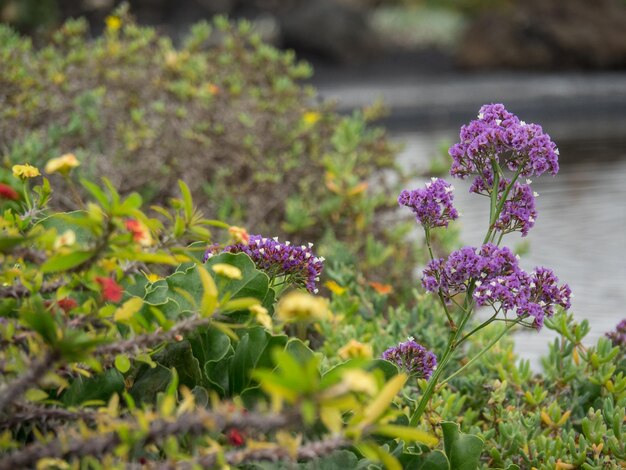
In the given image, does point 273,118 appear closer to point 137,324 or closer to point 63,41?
point 63,41

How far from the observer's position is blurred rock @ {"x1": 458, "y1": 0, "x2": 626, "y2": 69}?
17.2 meters

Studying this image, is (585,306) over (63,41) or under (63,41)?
under

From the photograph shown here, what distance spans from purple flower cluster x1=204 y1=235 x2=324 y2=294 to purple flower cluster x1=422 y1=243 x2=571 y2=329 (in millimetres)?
A: 264

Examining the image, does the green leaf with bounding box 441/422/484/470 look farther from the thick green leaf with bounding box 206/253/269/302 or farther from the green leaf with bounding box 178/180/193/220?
the green leaf with bounding box 178/180/193/220

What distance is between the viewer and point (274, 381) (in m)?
1.13

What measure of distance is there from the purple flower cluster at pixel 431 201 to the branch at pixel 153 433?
844 mm

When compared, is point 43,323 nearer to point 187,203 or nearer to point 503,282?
point 187,203

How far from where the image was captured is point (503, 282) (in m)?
1.92

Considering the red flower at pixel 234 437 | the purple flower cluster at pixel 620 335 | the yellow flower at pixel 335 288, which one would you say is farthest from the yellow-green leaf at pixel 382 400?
the yellow flower at pixel 335 288

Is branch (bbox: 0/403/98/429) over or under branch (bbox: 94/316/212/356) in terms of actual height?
under

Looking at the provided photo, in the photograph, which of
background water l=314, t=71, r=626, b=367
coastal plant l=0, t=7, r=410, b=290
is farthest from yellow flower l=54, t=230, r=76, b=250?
background water l=314, t=71, r=626, b=367

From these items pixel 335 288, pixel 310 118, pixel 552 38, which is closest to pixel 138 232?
pixel 335 288

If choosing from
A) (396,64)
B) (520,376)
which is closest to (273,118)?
(520,376)

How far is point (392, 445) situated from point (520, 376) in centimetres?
84
